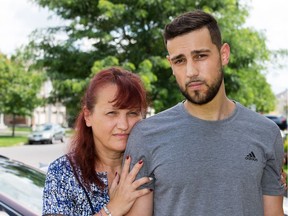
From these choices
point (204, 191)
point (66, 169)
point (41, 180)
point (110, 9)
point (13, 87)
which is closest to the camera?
point (204, 191)

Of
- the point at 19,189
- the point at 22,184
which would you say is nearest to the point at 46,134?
the point at 22,184

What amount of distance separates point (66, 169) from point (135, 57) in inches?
402

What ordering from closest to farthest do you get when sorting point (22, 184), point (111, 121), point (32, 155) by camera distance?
point (111, 121) → point (22, 184) → point (32, 155)

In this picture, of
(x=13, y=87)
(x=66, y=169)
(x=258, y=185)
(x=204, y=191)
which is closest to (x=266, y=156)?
(x=258, y=185)

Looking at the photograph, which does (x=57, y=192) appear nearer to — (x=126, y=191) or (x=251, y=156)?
(x=126, y=191)

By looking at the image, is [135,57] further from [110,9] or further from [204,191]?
[204,191]

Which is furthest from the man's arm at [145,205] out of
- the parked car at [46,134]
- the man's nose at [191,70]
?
the parked car at [46,134]

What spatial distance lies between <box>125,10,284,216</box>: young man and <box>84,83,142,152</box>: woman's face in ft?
0.47

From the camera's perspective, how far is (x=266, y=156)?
6.57ft

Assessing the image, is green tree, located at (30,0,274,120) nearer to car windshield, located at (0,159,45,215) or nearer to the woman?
car windshield, located at (0,159,45,215)

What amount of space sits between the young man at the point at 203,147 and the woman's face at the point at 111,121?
143 millimetres

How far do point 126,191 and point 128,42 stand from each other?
1106 cm

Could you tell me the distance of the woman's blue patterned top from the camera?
82.0 inches

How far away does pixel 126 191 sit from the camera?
2.01 metres
